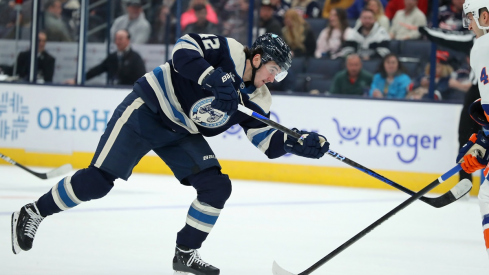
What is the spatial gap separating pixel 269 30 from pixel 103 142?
4238mm

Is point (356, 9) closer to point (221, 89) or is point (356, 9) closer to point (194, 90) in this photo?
point (194, 90)

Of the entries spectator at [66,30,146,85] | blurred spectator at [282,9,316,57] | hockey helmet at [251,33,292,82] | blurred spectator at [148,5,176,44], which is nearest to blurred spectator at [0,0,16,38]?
spectator at [66,30,146,85]

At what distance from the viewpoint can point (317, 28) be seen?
23.8ft

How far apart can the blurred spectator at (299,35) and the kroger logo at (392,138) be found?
1050mm

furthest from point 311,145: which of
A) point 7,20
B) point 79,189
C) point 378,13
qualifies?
point 7,20

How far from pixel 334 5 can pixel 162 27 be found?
5.51 ft

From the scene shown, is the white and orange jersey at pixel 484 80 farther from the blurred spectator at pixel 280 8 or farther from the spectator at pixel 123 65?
the spectator at pixel 123 65

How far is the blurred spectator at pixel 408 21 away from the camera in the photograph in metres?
6.80

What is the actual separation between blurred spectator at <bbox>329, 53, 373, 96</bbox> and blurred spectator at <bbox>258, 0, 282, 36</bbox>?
787 millimetres

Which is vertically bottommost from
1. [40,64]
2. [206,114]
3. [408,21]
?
[40,64]

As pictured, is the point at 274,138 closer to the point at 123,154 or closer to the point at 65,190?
the point at 123,154

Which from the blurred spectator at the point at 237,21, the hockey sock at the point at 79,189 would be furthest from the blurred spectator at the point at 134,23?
the hockey sock at the point at 79,189

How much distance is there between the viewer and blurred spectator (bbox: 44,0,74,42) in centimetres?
729

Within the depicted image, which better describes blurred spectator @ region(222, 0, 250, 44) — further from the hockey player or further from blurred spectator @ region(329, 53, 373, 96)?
the hockey player
